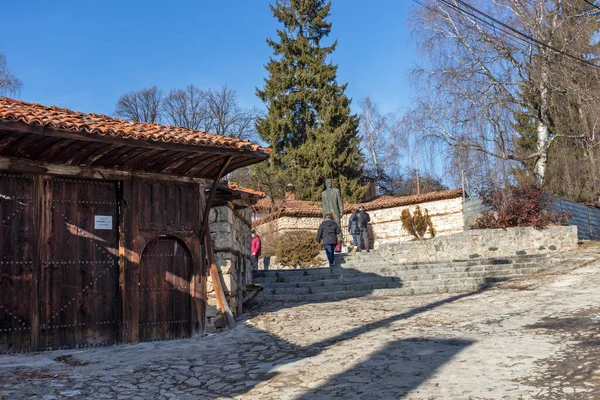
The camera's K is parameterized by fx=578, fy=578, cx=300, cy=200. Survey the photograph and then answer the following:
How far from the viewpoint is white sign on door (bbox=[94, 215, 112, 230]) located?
7406 millimetres

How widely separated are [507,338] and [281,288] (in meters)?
6.01

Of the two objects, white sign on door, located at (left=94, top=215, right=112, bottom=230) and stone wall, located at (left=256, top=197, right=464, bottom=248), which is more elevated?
stone wall, located at (left=256, top=197, right=464, bottom=248)

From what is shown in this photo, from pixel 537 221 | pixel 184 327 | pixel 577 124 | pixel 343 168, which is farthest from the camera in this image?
pixel 343 168

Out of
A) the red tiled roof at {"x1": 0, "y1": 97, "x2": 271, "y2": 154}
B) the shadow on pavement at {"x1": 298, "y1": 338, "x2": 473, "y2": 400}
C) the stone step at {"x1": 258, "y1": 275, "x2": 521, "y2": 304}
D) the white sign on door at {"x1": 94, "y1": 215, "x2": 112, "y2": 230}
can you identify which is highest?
the red tiled roof at {"x1": 0, "y1": 97, "x2": 271, "y2": 154}

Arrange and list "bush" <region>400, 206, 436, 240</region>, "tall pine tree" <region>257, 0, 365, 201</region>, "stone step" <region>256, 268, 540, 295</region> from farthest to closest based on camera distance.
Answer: "tall pine tree" <region>257, 0, 365, 201</region>, "bush" <region>400, 206, 436, 240</region>, "stone step" <region>256, 268, 540, 295</region>

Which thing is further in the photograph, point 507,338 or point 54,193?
point 54,193

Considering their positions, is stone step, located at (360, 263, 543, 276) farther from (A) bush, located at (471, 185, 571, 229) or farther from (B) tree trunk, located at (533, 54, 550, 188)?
(B) tree trunk, located at (533, 54, 550, 188)

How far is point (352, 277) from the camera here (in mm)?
12883

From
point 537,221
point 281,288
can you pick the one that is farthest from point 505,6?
point 281,288

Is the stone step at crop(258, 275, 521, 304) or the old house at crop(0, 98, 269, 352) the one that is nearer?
the old house at crop(0, 98, 269, 352)

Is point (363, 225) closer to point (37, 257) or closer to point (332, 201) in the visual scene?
point (332, 201)

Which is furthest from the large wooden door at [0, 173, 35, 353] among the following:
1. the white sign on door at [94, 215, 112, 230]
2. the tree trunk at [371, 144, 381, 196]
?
the tree trunk at [371, 144, 381, 196]

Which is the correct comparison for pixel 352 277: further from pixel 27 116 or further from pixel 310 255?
pixel 27 116

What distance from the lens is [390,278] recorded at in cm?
1261
